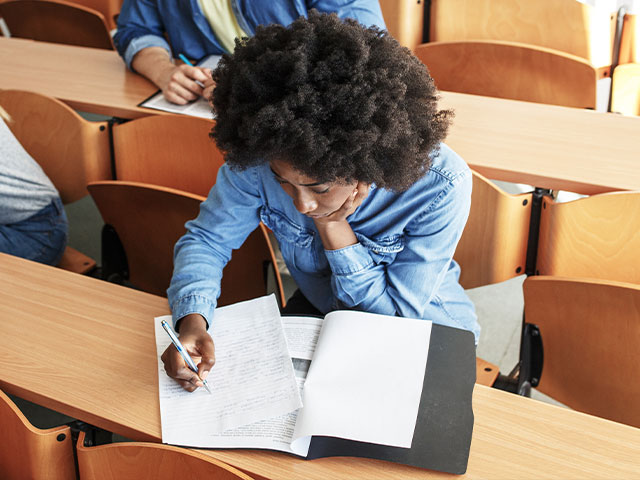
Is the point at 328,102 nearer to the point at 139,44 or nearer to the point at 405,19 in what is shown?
the point at 139,44

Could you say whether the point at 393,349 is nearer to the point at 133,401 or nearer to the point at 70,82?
the point at 133,401

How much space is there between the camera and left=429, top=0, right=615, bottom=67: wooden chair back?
8.58 feet

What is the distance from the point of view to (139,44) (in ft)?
8.14

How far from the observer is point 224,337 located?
4.20 feet

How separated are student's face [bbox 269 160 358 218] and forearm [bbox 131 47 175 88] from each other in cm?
139

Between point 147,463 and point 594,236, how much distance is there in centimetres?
112

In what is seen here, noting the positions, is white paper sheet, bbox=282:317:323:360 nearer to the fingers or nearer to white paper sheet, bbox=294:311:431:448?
white paper sheet, bbox=294:311:431:448

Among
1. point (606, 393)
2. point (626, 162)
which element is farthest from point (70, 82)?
point (606, 393)

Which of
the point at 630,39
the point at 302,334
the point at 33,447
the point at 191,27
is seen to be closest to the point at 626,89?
the point at 630,39

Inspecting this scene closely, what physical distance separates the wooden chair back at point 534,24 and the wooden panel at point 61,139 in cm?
157

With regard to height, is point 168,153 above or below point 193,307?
above

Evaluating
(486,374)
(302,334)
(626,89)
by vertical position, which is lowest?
(486,374)

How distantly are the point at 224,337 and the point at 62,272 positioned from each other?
471mm

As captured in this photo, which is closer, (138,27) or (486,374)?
(486,374)
